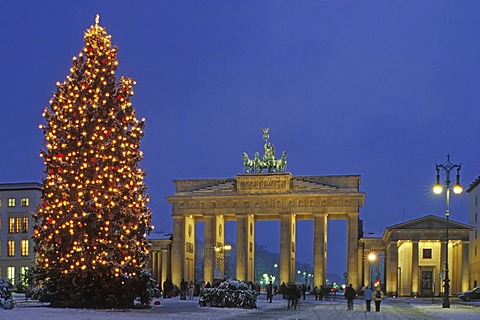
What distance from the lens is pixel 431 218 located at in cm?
8119

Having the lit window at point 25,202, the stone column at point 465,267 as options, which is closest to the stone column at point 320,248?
the stone column at point 465,267

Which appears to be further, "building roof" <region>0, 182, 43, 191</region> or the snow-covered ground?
"building roof" <region>0, 182, 43, 191</region>

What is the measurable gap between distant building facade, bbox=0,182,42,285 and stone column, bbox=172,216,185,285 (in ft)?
57.7

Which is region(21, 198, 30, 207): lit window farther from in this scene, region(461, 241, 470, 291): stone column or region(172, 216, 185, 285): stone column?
region(461, 241, 470, 291): stone column

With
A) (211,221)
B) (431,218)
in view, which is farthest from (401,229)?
(211,221)

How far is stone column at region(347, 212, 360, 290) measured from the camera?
86.9 m

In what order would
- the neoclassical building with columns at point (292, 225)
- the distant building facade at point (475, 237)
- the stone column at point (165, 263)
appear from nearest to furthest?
the neoclassical building with columns at point (292, 225) → the distant building facade at point (475, 237) → the stone column at point (165, 263)

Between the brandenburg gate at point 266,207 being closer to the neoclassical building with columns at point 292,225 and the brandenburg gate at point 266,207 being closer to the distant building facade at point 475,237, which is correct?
the neoclassical building with columns at point 292,225

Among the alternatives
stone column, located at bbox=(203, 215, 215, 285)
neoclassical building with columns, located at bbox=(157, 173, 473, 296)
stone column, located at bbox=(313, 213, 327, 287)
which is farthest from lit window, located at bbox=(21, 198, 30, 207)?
stone column, located at bbox=(313, 213, 327, 287)

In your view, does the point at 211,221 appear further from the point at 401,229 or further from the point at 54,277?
the point at 54,277

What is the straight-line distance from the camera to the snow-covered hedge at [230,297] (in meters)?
39.5

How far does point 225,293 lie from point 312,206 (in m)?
49.7

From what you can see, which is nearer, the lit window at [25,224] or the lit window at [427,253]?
the lit window at [25,224]

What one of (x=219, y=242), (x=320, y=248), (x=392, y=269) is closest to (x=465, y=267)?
(x=392, y=269)
